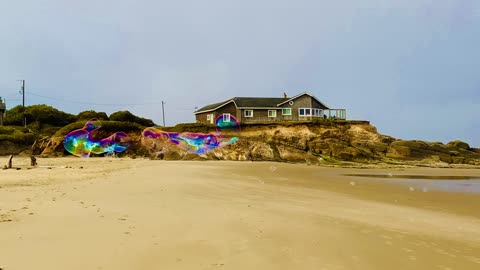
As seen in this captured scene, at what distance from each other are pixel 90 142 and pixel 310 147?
24932 millimetres

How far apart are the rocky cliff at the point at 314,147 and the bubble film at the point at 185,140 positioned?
0.71 meters

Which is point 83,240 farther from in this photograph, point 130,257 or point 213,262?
Answer: point 213,262

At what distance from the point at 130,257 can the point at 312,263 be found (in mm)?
2320

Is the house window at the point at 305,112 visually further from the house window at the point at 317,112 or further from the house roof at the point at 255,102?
the house roof at the point at 255,102

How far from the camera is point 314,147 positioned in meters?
45.6

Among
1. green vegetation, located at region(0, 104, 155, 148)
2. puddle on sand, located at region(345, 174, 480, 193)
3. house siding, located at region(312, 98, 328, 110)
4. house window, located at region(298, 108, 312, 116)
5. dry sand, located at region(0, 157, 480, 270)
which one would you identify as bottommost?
puddle on sand, located at region(345, 174, 480, 193)

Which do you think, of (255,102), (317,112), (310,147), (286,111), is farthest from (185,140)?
(317,112)

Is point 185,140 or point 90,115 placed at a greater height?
point 90,115

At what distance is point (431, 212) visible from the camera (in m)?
10.5

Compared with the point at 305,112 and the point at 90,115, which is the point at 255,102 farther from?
the point at 90,115

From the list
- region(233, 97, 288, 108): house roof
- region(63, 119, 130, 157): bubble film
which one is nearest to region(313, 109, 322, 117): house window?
region(233, 97, 288, 108): house roof

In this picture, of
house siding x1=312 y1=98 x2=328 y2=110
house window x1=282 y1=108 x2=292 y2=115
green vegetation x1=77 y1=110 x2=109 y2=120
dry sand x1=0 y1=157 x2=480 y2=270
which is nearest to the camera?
dry sand x1=0 y1=157 x2=480 y2=270

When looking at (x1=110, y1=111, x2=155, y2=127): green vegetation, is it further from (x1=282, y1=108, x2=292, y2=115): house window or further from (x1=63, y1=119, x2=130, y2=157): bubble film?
(x1=282, y1=108, x2=292, y2=115): house window

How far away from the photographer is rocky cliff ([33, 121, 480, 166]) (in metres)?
41.4
